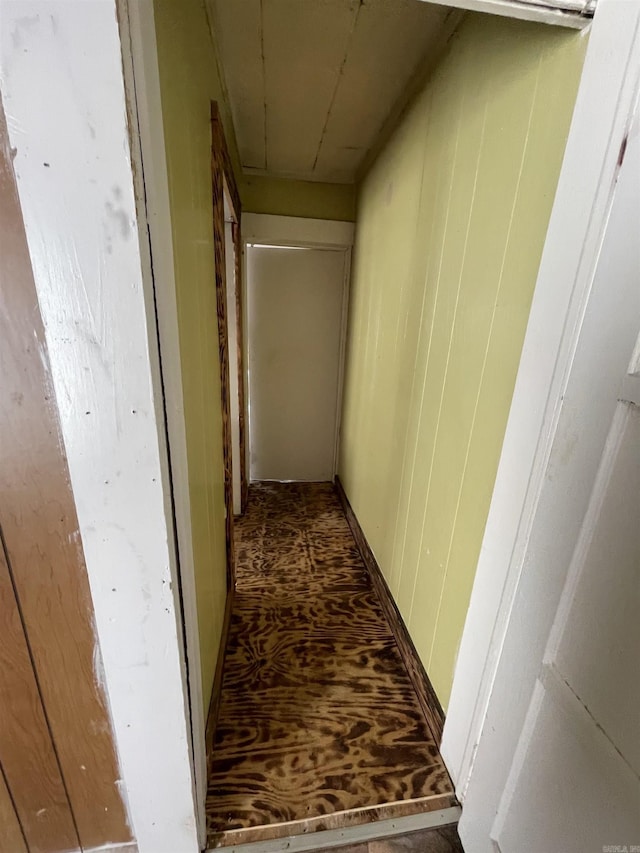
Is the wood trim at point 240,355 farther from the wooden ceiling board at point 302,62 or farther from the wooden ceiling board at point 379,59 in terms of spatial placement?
the wooden ceiling board at point 379,59

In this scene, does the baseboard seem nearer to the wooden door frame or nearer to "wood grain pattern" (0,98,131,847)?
the wooden door frame

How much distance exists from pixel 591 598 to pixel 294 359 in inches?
95.9

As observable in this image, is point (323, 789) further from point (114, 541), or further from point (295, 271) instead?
point (295, 271)

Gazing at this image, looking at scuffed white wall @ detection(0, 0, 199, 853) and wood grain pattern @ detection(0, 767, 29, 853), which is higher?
scuffed white wall @ detection(0, 0, 199, 853)

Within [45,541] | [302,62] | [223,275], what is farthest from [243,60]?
[45,541]

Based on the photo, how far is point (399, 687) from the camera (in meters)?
1.33

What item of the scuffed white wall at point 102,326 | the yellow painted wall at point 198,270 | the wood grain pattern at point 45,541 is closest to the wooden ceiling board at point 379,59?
the yellow painted wall at point 198,270

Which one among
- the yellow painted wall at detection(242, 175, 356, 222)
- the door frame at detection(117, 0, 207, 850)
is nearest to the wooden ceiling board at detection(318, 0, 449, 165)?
the yellow painted wall at detection(242, 175, 356, 222)

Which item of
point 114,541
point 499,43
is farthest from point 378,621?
point 499,43

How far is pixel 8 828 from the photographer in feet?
2.56

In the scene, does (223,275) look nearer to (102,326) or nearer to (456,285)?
(456,285)

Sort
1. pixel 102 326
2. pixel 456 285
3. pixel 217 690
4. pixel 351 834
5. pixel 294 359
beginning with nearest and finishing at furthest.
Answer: pixel 102 326, pixel 351 834, pixel 456 285, pixel 217 690, pixel 294 359

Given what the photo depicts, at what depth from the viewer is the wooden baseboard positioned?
1161 millimetres

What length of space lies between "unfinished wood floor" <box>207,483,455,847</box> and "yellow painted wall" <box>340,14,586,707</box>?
215 mm
